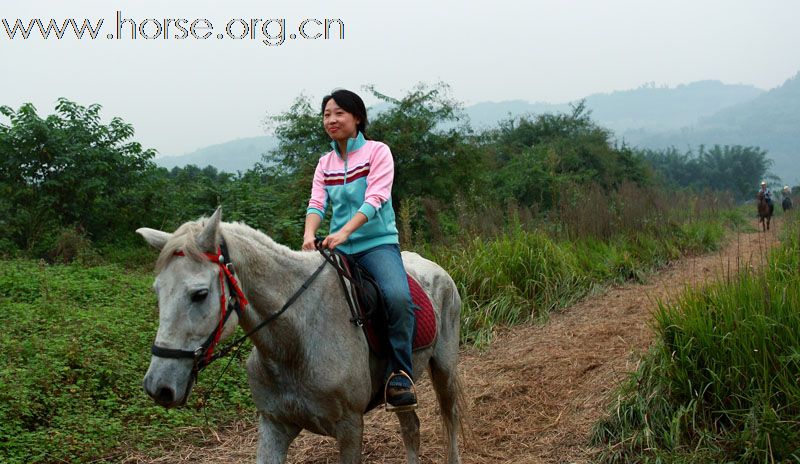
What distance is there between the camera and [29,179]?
12.5 meters

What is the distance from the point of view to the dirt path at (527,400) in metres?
4.79

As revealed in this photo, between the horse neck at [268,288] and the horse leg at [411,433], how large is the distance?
1279 millimetres

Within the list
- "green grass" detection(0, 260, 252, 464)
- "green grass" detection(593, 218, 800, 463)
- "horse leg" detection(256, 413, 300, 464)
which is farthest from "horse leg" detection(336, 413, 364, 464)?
"green grass" detection(0, 260, 252, 464)

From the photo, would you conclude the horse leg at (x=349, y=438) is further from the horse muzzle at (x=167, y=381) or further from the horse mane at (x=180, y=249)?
the horse mane at (x=180, y=249)

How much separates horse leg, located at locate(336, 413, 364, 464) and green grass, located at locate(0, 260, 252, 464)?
7.70 ft

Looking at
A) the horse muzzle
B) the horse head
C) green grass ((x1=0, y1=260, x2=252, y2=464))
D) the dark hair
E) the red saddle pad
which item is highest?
the dark hair

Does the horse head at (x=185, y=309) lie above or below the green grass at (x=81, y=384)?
above

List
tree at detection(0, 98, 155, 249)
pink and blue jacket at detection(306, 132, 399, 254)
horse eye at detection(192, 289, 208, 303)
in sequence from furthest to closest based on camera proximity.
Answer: tree at detection(0, 98, 155, 249) < pink and blue jacket at detection(306, 132, 399, 254) < horse eye at detection(192, 289, 208, 303)

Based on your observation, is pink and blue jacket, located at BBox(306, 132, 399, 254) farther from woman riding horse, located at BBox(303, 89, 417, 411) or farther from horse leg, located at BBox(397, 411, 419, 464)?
horse leg, located at BBox(397, 411, 419, 464)

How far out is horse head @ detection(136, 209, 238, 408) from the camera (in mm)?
2434

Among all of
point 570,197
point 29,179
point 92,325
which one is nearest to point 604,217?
point 570,197

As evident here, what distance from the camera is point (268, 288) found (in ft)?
9.68

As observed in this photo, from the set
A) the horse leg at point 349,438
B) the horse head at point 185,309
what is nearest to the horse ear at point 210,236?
the horse head at point 185,309

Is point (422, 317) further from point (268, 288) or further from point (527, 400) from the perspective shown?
point (527, 400)
